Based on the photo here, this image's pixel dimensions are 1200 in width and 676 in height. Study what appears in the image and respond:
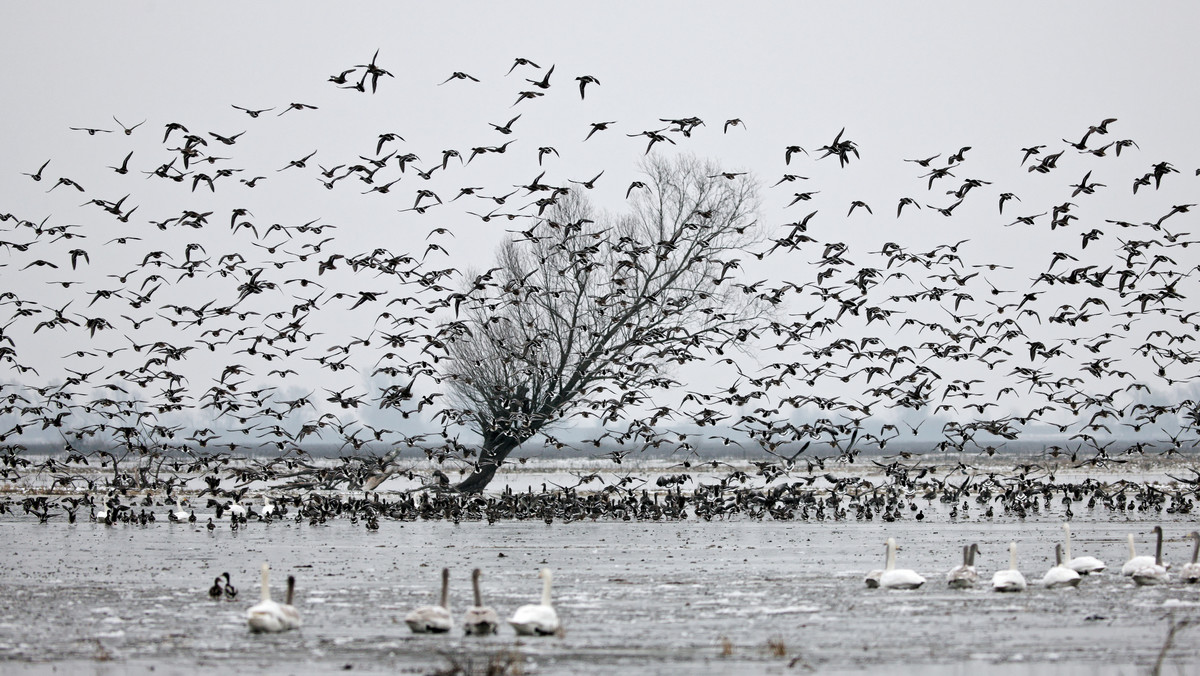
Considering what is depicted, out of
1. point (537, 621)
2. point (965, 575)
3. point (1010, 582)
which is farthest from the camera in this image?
point (965, 575)

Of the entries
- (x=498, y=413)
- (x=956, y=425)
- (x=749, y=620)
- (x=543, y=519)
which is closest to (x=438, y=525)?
(x=543, y=519)

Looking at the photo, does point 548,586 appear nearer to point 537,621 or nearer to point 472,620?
point 537,621

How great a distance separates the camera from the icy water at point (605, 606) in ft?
36.4

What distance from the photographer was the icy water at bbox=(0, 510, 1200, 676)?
11086 millimetres

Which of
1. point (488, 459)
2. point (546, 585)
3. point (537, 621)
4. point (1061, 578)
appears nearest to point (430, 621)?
point (537, 621)

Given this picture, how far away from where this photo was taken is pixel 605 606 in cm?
1487

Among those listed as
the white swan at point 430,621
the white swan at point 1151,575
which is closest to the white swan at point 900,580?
the white swan at point 1151,575

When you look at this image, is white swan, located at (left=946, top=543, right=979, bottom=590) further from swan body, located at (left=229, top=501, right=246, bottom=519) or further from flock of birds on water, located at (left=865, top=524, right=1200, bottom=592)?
swan body, located at (left=229, top=501, right=246, bottom=519)

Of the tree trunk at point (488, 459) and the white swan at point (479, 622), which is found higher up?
the tree trunk at point (488, 459)

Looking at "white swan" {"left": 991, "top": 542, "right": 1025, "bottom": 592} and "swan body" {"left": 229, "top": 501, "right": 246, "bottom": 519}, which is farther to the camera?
"swan body" {"left": 229, "top": 501, "right": 246, "bottom": 519}

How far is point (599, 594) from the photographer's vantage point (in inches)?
631

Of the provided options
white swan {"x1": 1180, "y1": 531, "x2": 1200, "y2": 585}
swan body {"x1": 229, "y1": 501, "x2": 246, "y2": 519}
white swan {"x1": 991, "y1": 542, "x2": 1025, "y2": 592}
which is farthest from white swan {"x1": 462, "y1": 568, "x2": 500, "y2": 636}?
swan body {"x1": 229, "y1": 501, "x2": 246, "y2": 519}

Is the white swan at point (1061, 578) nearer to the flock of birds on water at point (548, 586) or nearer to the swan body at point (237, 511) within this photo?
the flock of birds on water at point (548, 586)

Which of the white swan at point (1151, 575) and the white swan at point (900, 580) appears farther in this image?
the white swan at point (1151, 575)
